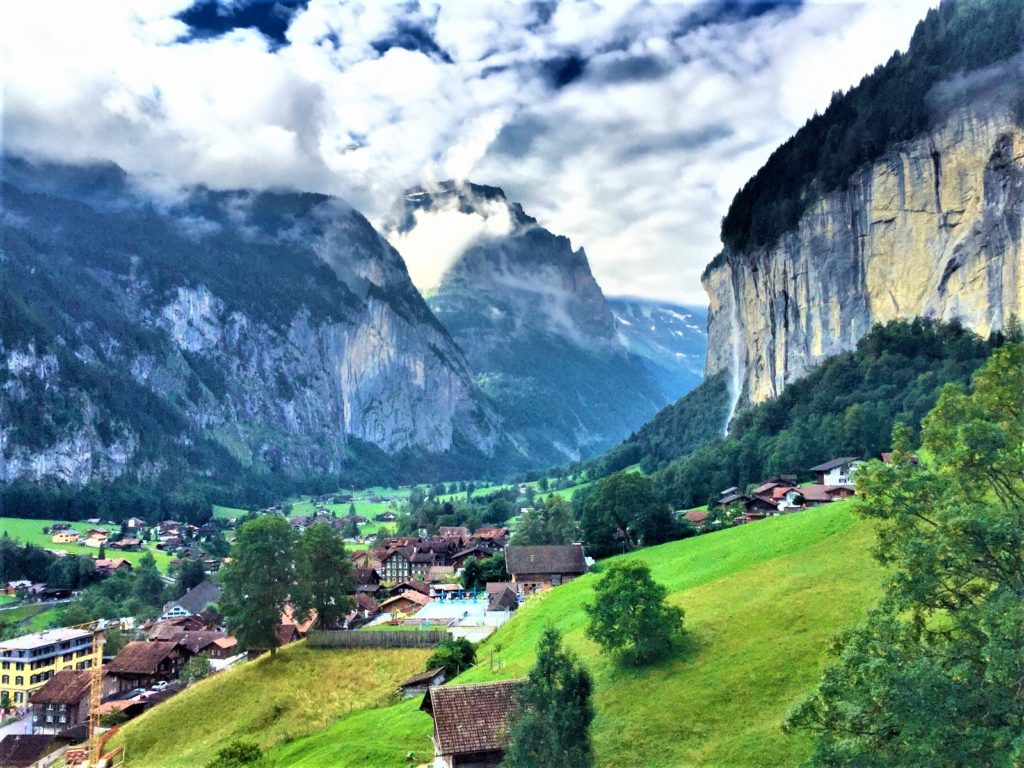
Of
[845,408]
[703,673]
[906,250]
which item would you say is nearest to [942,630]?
[703,673]

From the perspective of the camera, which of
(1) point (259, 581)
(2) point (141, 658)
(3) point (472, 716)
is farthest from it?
(2) point (141, 658)

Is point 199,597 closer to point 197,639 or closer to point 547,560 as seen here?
point 197,639

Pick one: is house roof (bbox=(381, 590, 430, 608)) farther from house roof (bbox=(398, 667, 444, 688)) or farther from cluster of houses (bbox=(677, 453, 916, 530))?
house roof (bbox=(398, 667, 444, 688))

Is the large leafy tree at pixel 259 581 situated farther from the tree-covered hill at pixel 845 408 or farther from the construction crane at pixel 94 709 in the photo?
the tree-covered hill at pixel 845 408

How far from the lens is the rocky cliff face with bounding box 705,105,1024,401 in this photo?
264 feet

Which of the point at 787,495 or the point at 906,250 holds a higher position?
the point at 906,250

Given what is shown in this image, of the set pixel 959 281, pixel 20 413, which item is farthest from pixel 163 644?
pixel 20 413

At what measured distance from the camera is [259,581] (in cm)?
5078

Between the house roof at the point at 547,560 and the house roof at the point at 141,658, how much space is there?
2927cm

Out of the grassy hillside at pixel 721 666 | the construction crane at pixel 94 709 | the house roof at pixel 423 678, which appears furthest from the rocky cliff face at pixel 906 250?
the construction crane at pixel 94 709

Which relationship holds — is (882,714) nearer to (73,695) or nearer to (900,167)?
(73,695)

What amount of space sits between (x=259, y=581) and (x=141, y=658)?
23327 millimetres

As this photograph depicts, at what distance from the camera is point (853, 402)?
87.4 meters

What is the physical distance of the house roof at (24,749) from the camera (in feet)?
170
